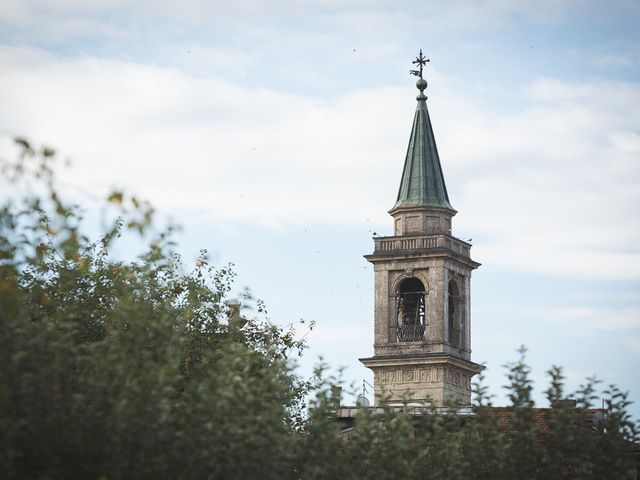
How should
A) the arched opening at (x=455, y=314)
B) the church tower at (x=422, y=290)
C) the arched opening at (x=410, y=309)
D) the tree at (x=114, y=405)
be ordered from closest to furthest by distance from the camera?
the tree at (x=114, y=405), the church tower at (x=422, y=290), the arched opening at (x=410, y=309), the arched opening at (x=455, y=314)

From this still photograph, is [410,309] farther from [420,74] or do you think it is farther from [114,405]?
[114,405]

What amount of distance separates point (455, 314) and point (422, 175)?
25.7 ft

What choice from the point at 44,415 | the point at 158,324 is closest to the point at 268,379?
the point at 158,324

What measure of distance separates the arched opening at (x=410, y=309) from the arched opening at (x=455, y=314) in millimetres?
1800

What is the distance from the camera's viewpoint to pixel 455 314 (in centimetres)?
8581

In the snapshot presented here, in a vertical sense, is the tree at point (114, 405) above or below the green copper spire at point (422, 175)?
below

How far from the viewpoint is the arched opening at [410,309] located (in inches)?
3314

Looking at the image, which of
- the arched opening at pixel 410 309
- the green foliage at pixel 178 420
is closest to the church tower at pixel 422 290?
the arched opening at pixel 410 309

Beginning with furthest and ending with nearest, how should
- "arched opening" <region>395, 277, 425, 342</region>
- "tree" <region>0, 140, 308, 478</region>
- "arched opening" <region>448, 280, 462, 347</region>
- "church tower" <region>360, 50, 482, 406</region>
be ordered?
"arched opening" <region>448, 280, 462, 347</region>, "arched opening" <region>395, 277, 425, 342</region>, "church tower" <region>360, 50, 482, 406</region>, "tree" <region>0, 140, 308, 478</region>

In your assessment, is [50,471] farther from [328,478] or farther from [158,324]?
[328,478]

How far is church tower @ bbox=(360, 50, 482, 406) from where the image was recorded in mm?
82938

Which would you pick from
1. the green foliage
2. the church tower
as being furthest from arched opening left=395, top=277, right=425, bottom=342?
the green foliage

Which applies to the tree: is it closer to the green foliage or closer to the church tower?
the green foliage

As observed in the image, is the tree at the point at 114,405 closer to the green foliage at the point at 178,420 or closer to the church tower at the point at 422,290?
the green foliage at the point at 178,420
